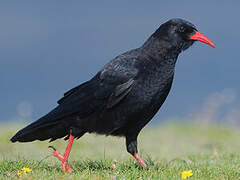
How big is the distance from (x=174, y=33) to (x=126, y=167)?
1888 millimetres

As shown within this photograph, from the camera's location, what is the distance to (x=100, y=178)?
4.75m

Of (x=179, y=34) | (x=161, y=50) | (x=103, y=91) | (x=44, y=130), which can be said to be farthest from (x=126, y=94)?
(x=44, y=130)

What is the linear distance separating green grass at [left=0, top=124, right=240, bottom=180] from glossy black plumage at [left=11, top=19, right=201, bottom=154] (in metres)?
0.48

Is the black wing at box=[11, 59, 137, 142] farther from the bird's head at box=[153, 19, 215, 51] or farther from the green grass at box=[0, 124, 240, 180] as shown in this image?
the bird's head at box=[153, 19, 215, 51]

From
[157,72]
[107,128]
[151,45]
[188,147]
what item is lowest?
[188,147]

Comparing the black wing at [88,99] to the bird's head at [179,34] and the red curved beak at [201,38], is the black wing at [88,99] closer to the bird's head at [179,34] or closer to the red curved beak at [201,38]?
the bird's head at [179,34]

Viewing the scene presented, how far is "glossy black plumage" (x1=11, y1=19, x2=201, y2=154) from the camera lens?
531cm

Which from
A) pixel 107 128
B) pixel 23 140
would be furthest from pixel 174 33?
pixel 23 140

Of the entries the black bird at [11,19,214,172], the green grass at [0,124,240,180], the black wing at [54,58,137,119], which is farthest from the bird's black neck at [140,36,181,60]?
the green grass at [0,124,240,180]

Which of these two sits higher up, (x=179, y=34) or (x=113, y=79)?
(x=179, y=34)

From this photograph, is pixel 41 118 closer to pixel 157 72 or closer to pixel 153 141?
pixel 157 72

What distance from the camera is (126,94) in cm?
529

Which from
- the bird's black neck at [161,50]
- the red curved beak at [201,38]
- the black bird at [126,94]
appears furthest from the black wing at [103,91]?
the red curved beak at [201,38]

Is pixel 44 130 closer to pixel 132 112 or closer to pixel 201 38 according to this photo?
pixel 132 112
